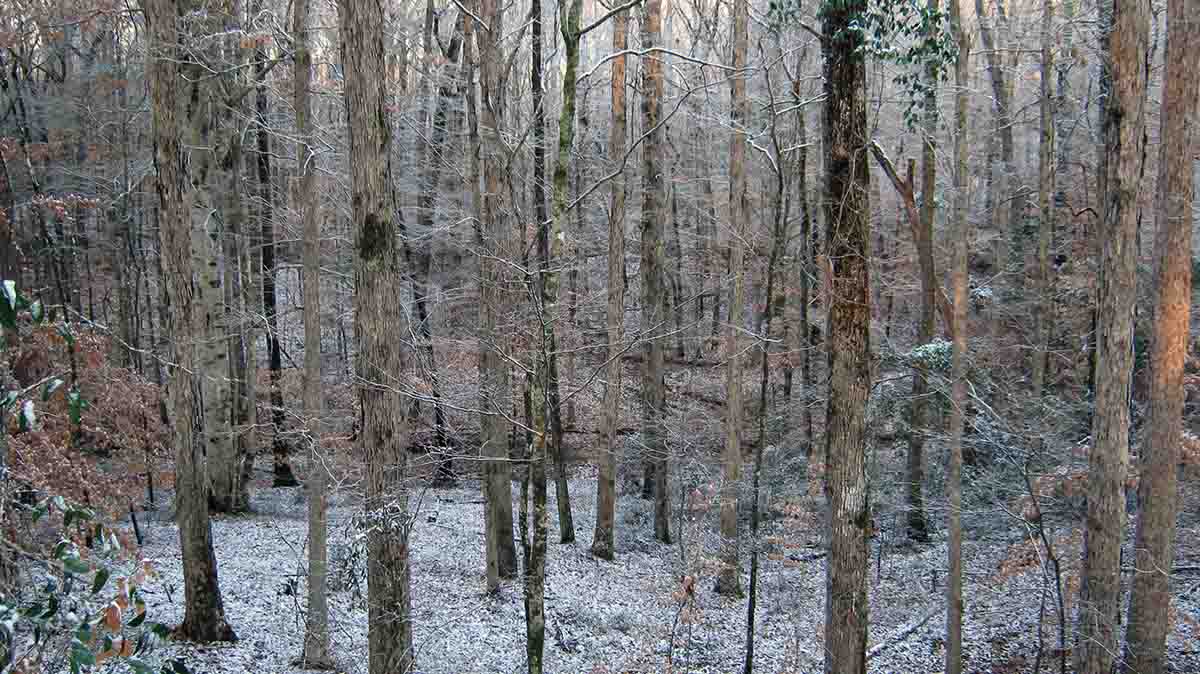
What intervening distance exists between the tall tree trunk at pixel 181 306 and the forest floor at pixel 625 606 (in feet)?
2.09

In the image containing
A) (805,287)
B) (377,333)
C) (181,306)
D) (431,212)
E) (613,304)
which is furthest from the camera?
(805,287)

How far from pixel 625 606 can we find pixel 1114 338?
7.91 m

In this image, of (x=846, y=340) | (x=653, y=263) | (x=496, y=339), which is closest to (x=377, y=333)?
(x=496, y=339)

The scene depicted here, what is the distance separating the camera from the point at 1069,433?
14320 mm

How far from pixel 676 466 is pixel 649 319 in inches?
180

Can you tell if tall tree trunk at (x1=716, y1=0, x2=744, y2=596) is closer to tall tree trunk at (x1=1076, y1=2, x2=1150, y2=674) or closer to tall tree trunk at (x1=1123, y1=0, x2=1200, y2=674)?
tall tree trunk at (x1=1076, y1=2, x2=1150, y2=674)

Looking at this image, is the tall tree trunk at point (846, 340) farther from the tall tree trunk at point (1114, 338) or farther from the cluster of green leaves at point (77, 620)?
the cluster of green leaves at point (77, 620)

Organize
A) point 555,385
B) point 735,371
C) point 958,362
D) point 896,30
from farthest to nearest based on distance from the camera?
1. point 735,371
2. point 555,385
3. point 958,362
4. point 896,30

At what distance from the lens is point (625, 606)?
41.5 feet

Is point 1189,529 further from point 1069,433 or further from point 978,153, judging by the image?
point 978,153

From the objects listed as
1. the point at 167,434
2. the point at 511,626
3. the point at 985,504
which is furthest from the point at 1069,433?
the point at 167,434

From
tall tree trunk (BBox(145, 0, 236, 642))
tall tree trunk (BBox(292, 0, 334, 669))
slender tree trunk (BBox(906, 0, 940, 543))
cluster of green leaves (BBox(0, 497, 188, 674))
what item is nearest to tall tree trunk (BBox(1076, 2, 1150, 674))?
slender tree trunk (BBox(906, 0, 940, 543))

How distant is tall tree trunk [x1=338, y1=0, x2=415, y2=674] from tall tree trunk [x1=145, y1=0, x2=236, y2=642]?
2269 mm

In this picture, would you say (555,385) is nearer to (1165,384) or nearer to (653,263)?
(653,263)
